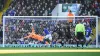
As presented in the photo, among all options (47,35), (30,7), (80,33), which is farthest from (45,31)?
(30,7)

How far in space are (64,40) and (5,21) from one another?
4.15 metres

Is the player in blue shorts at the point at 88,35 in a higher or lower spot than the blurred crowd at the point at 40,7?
lower

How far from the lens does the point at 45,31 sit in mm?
23094

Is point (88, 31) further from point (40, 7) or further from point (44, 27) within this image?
point (40, 7)

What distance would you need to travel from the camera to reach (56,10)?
27922 mm

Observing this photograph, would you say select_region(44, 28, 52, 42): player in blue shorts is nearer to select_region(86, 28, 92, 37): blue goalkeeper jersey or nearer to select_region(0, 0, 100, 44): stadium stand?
select_region(86, 28, 92, 37): blue goalkeeper jersey

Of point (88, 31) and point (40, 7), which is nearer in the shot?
point (88, 31)

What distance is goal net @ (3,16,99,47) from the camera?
22688 mm

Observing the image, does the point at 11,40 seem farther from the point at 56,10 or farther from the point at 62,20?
the point at 56,10

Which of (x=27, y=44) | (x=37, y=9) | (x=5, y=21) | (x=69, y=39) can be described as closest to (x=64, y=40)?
(x=69, y=39)

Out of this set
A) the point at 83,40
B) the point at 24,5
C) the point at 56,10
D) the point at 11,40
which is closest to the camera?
the point at 83,40

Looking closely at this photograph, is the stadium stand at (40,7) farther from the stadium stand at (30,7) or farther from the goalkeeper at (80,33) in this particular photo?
the goalkeeper at (80,33)

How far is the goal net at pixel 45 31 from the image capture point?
2269 centimetres

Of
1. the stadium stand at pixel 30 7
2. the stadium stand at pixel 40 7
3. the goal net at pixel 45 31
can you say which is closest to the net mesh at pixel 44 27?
the goal net at pixel 45 31
